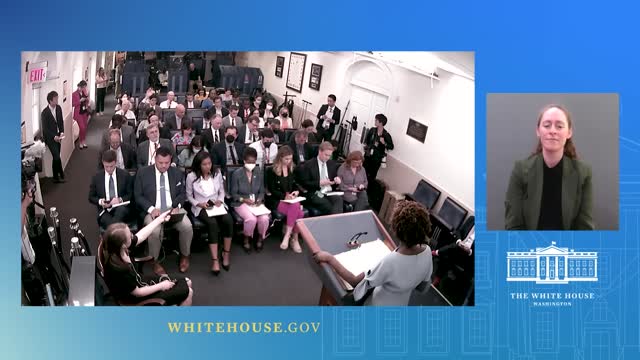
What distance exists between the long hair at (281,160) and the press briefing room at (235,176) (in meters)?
0.01

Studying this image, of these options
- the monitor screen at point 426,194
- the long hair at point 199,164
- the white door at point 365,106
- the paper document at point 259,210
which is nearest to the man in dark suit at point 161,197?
the long hair at point 199,164

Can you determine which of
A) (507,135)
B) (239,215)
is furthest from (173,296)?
(507,135)

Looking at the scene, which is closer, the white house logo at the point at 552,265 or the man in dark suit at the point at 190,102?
the white house logo at the point at 552,265

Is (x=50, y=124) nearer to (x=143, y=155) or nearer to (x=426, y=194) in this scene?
(x=143, y=155)

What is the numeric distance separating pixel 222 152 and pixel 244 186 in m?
0.30

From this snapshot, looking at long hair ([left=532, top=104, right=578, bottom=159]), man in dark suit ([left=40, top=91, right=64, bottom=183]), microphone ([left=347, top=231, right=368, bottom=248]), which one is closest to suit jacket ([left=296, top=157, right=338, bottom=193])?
microphone ([left=347, top=231, right=368, bottom=248])

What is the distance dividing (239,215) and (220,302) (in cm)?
66

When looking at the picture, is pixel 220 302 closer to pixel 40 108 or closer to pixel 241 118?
pixel 241 118

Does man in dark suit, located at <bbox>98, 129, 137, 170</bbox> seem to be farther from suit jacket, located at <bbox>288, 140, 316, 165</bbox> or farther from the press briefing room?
suit jacket, located at <bbox>288, 140, 316, 165</bbox>

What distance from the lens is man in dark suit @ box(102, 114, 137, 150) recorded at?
4.19 m

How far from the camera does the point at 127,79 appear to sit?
13.6ft

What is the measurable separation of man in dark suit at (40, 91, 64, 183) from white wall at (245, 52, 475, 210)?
4.47ft

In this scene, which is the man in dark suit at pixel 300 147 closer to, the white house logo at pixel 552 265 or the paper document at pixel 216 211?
the paper document at pixel 216 211

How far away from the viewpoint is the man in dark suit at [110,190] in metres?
4.12
